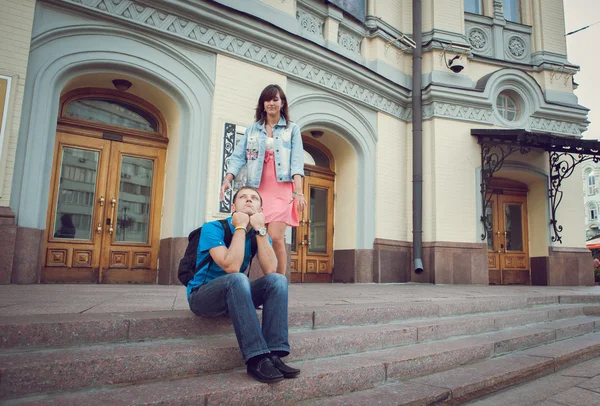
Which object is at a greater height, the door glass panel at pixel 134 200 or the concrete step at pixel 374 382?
the door glass panel at pixel 134 200

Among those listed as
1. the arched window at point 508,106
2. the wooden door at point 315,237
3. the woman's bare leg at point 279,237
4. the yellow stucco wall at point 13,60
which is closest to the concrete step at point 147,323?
the woman's bare leg at point 279,237

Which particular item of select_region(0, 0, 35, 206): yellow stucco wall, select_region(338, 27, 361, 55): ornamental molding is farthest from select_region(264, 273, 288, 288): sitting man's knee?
select_region(338, 27, 361, 55): ornamental molding

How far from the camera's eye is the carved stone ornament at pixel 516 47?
12.0 metres

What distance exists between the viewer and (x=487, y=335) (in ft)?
15.8

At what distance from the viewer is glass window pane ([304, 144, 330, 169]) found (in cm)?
1020

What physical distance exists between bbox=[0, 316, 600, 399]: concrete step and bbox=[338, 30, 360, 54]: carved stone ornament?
713cm

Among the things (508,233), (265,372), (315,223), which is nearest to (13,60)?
(265,372)

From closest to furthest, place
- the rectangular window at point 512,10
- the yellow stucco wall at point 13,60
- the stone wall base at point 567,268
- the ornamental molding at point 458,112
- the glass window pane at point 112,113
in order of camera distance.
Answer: the yellow stucco wall at point 13,60 → the glass window pane at point 112,113 → the ornamental molding at point 458,112 → the stone wall base at point 567,268 → the rectangular window at point 512,10

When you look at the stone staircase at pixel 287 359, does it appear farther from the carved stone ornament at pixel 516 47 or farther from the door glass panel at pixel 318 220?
the carved stone ornament at pixel 516 47

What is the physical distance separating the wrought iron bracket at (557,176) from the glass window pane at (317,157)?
5.73 metres

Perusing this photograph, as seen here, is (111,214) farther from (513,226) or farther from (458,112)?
(513,226)

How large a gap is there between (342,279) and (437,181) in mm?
3226

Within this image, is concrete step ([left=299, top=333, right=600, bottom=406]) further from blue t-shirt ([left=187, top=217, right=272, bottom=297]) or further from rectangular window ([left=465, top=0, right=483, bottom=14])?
rectangular window ([left=465, top=0, right=483, bottom=14])

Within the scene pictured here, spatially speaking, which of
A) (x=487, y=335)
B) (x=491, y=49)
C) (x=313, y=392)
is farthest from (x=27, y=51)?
(x=491, y=49)
